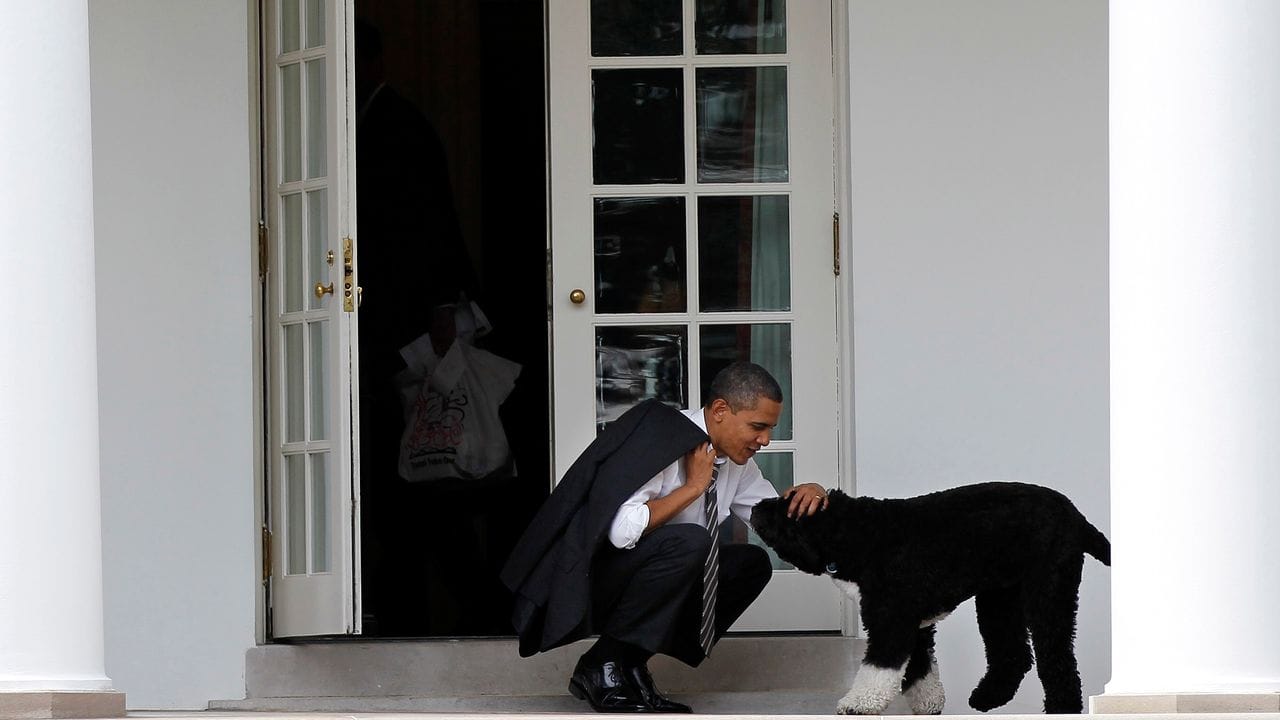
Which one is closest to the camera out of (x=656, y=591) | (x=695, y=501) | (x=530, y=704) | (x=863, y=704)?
(x=863, y=704)

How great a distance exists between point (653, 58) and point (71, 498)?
7.96ft

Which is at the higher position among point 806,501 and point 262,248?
point 262,248

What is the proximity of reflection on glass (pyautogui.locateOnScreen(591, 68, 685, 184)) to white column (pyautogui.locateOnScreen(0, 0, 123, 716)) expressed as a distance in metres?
2.01

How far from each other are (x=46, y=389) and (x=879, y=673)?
1.96 m

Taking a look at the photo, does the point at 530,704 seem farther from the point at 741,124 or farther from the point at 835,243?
the point at 741,124

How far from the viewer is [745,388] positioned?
4672mm

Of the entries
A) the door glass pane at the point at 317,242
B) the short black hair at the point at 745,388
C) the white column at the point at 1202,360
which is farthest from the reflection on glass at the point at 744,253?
the white column at the point at 1202,360

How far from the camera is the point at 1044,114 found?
5.27m

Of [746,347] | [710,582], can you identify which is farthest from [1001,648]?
[746,347]

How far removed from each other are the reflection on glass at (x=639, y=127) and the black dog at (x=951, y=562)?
1395 millimetres

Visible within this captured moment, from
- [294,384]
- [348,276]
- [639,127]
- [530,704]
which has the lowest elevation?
[530,704]

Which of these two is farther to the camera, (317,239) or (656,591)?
(317,239)

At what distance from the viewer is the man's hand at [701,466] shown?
4.68 meters

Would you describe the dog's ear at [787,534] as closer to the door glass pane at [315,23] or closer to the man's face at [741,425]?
the man's face at [741,425]
